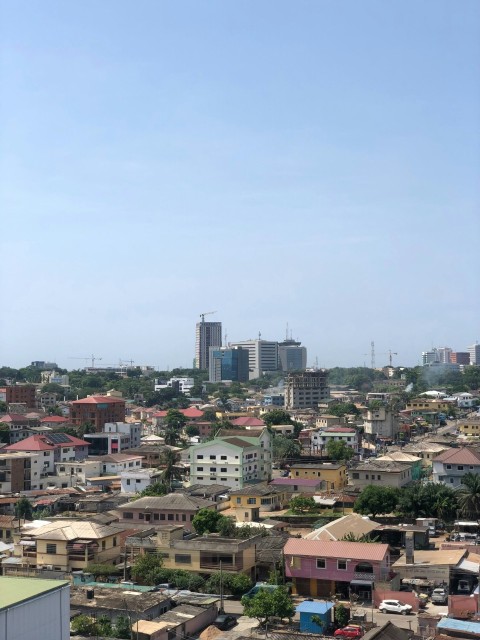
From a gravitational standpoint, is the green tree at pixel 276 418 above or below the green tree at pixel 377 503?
above

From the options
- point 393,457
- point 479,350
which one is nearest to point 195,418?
point 393,457

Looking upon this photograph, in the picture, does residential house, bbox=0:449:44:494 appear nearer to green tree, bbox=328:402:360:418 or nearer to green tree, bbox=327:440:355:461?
green tree, bbox=327:440:355:461

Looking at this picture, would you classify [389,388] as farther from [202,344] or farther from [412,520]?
[412,520]

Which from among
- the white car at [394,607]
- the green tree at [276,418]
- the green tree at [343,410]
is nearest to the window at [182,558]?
the white car at [394,607]

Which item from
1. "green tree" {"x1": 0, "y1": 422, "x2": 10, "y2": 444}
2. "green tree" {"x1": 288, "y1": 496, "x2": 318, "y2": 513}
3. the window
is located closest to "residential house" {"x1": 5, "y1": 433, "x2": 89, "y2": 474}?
"green tree" {"x1": 0, "y1": 422, "x2": 10, "y2": 444}

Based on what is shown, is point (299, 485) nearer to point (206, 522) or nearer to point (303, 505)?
point (303, 505)

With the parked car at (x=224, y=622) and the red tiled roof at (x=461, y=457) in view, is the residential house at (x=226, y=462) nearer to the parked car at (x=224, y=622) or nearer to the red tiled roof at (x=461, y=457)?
the red tiled roof at (x=461, y=457)
